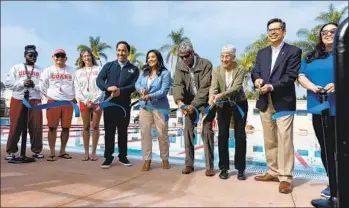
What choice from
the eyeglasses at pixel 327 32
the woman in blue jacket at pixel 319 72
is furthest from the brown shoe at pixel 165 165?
the eyeglasses at pixel 327 32

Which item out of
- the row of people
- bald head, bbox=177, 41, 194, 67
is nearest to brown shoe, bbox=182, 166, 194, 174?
the row of people

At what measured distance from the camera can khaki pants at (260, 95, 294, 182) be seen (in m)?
2.90

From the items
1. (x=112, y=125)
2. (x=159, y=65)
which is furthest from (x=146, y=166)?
(x=159, y=65)

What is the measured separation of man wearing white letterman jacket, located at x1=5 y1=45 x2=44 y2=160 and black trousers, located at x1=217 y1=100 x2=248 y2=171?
8.81 feet

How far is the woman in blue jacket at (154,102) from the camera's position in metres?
3.86

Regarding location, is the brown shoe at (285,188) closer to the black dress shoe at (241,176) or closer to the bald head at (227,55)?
the black dress shoe at (241,176)

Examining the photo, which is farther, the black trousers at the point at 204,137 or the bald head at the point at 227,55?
Answer: the black trousers at the point at 204,137

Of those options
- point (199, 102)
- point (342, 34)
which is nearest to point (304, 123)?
point (199, 102)

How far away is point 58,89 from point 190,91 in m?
2.00

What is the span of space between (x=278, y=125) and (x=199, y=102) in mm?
986

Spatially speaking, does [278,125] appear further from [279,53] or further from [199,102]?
[199,102]

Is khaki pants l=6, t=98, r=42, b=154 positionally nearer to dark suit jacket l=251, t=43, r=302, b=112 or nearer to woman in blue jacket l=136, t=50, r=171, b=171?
woman in blue jacket l=136, t=50, r=171, b=171

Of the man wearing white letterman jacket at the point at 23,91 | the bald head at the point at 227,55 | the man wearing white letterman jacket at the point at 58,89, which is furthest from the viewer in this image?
the man wearing white letterman jacket at the point at 58,89

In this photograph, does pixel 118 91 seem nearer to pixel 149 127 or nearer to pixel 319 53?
pixel 149 127
